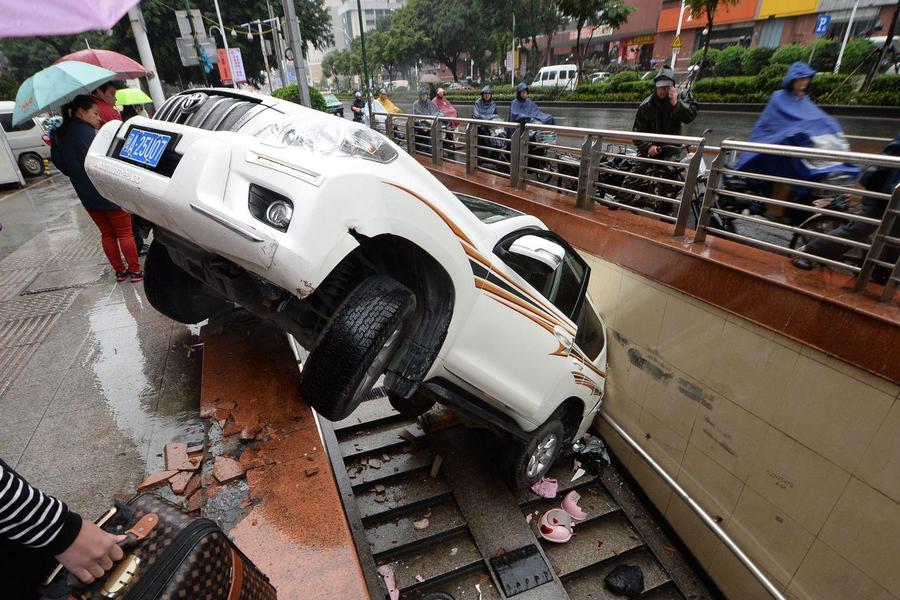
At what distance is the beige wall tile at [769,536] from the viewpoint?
3.36 meters

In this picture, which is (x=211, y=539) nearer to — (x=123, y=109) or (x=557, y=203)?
(x=557, y=203)

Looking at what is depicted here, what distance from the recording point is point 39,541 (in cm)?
126

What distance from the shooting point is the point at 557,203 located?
554cm

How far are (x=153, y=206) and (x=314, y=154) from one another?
831 millimetres

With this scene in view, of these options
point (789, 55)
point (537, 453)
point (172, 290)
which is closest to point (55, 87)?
point (172, 290)

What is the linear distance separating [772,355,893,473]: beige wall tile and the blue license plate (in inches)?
154

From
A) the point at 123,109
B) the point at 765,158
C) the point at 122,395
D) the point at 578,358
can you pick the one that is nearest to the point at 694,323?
the point at 578,358

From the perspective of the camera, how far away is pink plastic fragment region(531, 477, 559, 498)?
171 inches

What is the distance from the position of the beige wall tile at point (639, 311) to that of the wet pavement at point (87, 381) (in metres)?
3.85

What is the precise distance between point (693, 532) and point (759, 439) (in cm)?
145

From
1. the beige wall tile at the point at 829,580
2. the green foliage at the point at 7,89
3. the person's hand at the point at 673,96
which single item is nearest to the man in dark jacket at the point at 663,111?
the person's hand at the point at 673,96

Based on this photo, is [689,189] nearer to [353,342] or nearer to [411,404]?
[411,404]

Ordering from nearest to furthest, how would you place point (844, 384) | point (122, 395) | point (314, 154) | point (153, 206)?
point (314, 154)
point (153, 206)
point (844, 384)
point (122, 395)

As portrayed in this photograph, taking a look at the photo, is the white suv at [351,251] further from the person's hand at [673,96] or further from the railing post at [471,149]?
the railing post at [471,149]
